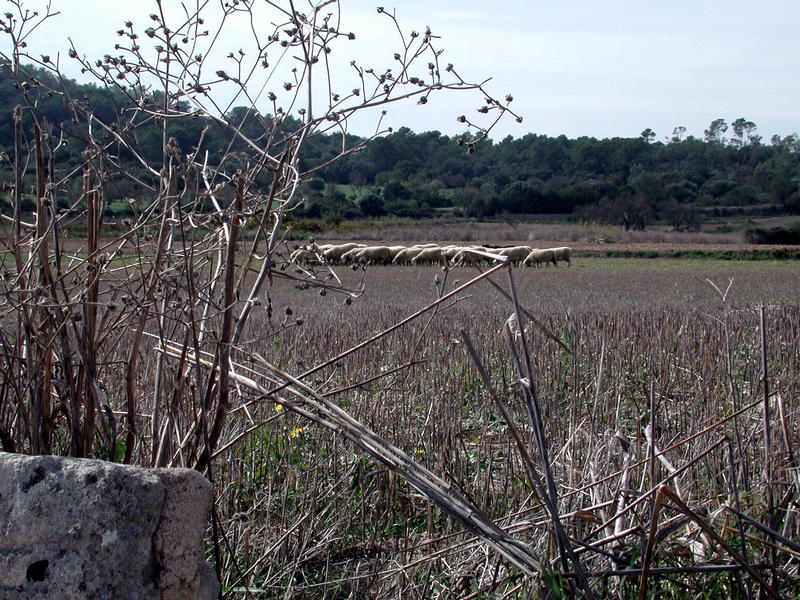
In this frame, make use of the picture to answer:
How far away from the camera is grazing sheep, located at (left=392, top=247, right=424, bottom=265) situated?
35403 millimetres

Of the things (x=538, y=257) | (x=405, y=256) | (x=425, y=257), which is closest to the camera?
(x=425, y=257)

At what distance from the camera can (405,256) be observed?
119 ft

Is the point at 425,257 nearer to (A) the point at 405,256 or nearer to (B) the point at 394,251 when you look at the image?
(A) the point at 405,256

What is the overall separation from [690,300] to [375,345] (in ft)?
35.2

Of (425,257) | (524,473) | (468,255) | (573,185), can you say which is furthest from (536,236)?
(468,255)

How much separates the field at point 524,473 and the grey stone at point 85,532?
563 mm

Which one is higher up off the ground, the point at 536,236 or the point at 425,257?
the point at 536,236

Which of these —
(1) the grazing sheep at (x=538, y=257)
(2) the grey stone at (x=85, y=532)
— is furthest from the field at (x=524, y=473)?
(1) the grazing sheep at (x=538, y=257)

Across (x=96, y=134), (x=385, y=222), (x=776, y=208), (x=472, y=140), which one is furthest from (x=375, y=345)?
(x=776, y=208)

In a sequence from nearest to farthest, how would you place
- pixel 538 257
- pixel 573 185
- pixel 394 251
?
1. pixel 538 257
2. pixel 394 251
3. pixel 573 185

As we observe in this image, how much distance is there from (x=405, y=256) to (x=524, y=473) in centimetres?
3241

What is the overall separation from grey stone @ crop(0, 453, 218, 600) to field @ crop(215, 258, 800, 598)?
56 cm

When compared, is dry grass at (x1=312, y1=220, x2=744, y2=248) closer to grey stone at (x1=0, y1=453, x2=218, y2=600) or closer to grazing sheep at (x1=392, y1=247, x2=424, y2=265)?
grazing sheep at (x1=392, y1=247, x2=424, y2=265)

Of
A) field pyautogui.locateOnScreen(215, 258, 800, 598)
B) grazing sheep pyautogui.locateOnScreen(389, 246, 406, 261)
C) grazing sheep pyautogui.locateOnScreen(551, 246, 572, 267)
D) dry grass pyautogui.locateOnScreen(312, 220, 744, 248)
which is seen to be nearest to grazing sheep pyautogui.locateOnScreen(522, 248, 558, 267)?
grazing sheep pyautogui.locateOnScreen(551, 246, 572, 267)
